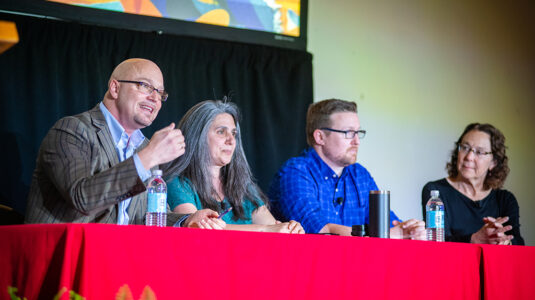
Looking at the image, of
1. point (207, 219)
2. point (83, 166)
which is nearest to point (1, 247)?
point (83, 166)

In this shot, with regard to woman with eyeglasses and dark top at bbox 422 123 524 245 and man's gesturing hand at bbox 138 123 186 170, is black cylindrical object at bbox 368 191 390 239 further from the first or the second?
woman with eyeglasses and dark top at bbox 422 123 524 245

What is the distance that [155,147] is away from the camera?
178 cm

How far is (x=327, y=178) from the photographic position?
9.78 ft

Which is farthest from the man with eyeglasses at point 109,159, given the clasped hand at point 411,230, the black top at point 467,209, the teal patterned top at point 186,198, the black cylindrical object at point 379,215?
the black top at point 467,209

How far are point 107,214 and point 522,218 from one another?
3147 mm

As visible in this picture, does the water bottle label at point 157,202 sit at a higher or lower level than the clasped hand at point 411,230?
higher

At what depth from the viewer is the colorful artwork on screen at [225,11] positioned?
3246 millimetres

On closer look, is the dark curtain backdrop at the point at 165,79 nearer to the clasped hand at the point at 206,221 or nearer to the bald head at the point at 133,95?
the bald head at the point at 133,95

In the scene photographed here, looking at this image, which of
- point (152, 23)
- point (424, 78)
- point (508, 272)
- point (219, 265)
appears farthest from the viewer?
point (424, 78)

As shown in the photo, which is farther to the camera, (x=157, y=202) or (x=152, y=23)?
(x=152, y=23)

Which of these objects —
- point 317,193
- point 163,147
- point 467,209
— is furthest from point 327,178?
point 163,147

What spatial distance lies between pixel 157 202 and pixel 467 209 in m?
1.96

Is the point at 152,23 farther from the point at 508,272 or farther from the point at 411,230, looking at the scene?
the point at 508,272

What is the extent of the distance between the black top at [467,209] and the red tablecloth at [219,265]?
152cm
